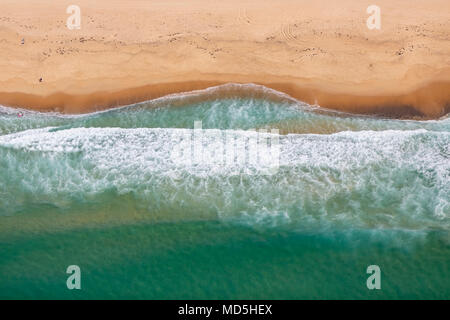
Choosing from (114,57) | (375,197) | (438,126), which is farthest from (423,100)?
(114,57)

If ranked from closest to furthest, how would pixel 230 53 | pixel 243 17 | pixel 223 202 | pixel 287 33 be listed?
pixel 223 202 → pixel 230 53 → pixel 287 33 → pixel 243 17

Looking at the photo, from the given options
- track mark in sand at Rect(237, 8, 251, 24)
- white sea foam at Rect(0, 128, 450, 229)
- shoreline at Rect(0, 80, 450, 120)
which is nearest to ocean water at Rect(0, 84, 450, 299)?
white sea foam at Rect(0, 128, 450, 229)

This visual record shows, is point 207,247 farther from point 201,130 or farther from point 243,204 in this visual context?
point 201,130

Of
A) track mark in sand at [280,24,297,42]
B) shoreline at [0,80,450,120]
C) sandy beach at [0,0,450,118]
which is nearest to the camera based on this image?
shoreline at [0,80,450,120]

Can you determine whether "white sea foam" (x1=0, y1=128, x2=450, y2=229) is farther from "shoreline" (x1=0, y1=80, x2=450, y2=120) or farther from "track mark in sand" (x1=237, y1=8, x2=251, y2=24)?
"track mark in sand" (x1=237, y1=8, x2=251, y2=24)

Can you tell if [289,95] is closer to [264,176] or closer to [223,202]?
[264,176]

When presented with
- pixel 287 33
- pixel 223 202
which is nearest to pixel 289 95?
pixel 287 33
